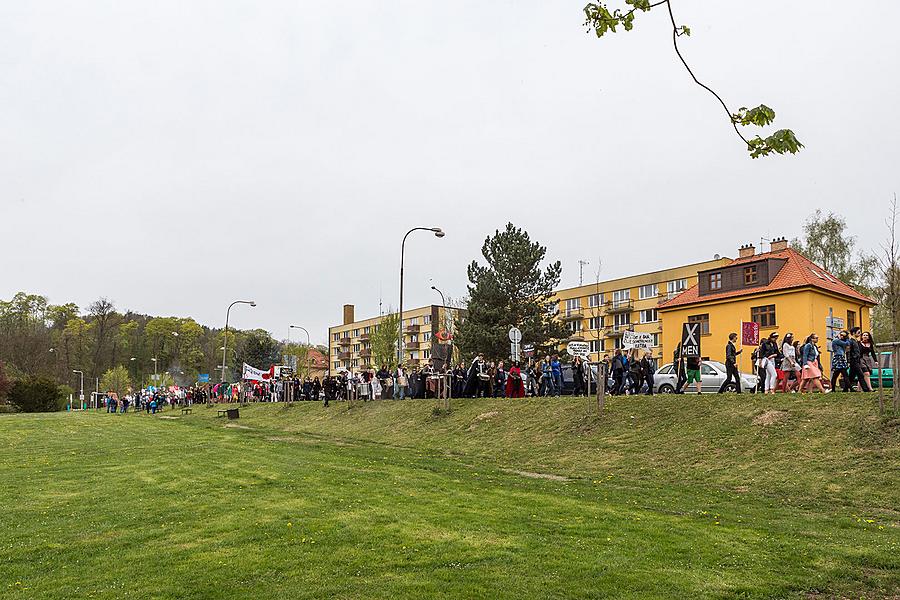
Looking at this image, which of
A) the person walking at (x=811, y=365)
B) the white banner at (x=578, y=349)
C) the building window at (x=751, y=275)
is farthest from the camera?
the building window at (x=751, y=275)

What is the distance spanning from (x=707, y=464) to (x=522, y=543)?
894 centimetres

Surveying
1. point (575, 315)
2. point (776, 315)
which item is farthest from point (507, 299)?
point (575, 315)

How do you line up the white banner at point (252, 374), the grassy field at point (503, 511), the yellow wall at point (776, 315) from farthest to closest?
the white banner at point (252, 374), the yellow wall at point (776, 315), the grassy field at point (503, 511)

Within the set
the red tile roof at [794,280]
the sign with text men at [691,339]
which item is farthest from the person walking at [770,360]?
the red tile roof at [794,280]

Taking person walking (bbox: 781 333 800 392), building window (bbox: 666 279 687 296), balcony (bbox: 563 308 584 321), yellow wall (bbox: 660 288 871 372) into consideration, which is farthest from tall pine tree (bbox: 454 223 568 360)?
person walking (bbox: 781 333 800 392)

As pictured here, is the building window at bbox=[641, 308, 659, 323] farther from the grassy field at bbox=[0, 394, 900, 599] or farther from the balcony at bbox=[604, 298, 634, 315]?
the grassy field at bbox=[0, 394, 900, 599]

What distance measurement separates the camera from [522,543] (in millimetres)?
9688

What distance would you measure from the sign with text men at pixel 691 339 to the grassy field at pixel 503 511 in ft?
5.17

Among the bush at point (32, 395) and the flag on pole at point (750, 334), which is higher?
the flag on pole at point (750, 334)

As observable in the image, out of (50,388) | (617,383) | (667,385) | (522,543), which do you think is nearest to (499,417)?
(617,383)

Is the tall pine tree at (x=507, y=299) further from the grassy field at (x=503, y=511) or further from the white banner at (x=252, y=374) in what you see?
the grassy field at (x=503, y=511)

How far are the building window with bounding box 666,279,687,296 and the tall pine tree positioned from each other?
70.9ft

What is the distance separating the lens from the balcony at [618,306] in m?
82.8

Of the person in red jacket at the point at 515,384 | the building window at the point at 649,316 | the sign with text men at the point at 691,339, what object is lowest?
the person in red jacket at the point at 515,384
